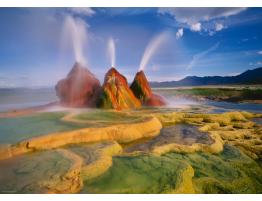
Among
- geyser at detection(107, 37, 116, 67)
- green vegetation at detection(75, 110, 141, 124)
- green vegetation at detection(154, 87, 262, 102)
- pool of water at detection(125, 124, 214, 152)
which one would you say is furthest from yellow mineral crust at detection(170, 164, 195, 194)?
geyser at detection(107, 37, 116, 67)

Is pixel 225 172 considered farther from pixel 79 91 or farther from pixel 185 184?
pixel 79 91

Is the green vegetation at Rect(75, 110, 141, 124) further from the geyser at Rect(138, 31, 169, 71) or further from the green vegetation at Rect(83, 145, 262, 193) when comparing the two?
the green vegetation at Rect(83, 145, 262, 193)

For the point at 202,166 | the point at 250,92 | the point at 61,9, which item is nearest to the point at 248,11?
the point at 250,92

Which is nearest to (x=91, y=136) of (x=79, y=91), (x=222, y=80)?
(x=79, y=91)

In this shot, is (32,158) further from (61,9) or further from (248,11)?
(248,11)

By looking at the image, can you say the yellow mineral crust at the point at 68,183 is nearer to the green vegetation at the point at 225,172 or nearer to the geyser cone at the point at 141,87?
the green vegetation at the point at 225,172

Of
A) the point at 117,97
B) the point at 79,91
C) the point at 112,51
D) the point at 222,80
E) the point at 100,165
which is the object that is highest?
the point at 112,51

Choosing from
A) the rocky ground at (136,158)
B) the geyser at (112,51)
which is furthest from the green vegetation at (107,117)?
the geyser at (112,51)
